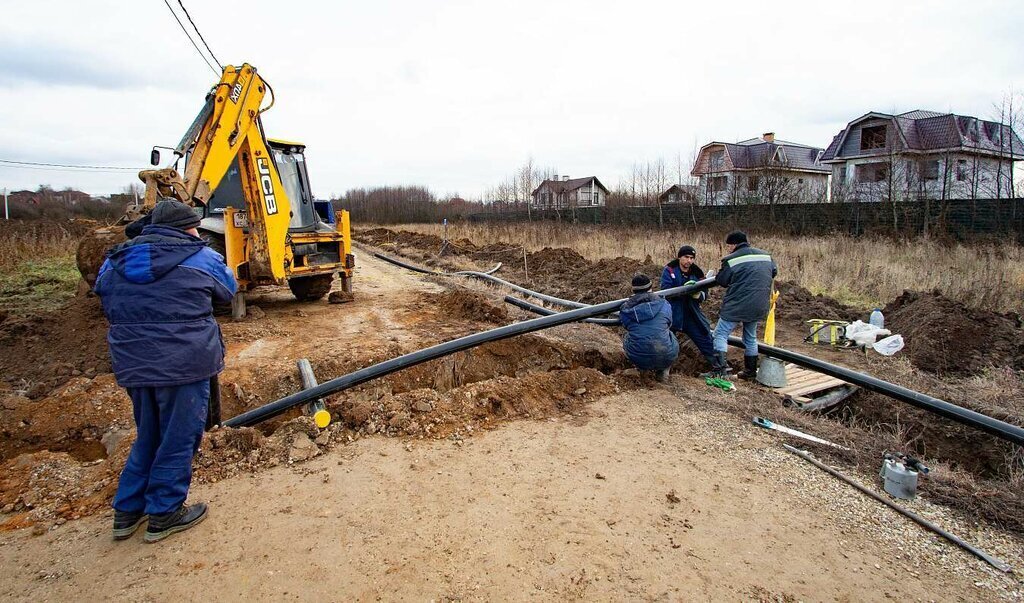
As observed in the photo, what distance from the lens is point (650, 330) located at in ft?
17.8

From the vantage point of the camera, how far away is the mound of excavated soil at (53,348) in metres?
5.86

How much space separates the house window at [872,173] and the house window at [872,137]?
48.5 inches

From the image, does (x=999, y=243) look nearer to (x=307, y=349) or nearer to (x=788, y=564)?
(x=788, y=564)

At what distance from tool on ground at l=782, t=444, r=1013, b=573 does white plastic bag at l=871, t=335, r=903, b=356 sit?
398 centimetres

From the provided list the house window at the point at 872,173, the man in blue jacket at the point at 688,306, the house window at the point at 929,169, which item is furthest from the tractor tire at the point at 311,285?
the house window at the point at 872,173

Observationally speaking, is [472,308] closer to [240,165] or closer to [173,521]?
→ [240,165]

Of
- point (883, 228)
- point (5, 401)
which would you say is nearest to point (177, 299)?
point (5, 401)

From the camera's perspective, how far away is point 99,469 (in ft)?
11.9

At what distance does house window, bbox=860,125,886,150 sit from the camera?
2713 cm

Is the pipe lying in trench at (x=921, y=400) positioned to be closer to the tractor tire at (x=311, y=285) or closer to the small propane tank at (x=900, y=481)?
the small propane tank at (x=900, y=481)

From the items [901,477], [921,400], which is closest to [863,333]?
[921,400]

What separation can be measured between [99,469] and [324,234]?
583 cm

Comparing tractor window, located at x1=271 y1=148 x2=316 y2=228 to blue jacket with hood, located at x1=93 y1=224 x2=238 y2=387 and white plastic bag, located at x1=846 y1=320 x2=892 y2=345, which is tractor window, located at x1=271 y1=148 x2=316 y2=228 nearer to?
blue jacket with hood, located at x1=93 y1=224 x2=238 y2=387

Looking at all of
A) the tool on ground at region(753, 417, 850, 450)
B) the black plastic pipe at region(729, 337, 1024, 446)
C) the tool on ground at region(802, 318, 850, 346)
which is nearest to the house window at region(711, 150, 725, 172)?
the tool on ground at region(802, 318, 850, 346)
